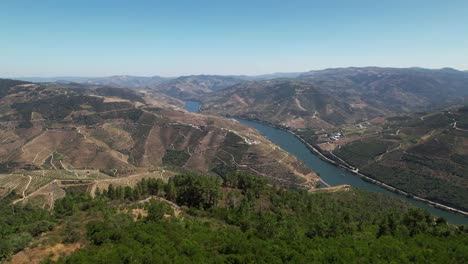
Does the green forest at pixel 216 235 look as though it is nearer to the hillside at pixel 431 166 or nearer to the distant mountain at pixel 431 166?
the hillside at pixel 431 166

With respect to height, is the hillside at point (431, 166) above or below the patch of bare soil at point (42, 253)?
below

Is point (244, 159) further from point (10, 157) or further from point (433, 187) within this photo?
point (10, 157)

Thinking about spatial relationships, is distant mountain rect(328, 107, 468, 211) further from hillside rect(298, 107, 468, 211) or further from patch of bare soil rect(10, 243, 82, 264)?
patch of bare soil rect(10, 243, 82, 264)

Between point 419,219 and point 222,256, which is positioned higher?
point 222,256

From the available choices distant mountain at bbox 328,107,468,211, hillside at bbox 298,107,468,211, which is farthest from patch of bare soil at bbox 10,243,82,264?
hillside at bbox 298,107,468,211

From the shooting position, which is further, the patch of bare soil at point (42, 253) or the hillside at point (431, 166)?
the hillside at point (431, 166)

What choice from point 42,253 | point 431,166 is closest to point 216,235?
point 42,253

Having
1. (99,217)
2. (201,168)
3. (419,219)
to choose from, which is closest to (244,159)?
(201,168)

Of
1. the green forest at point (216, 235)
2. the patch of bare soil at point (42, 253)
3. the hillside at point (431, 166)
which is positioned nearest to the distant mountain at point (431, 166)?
the hillside at point (431, 166)
